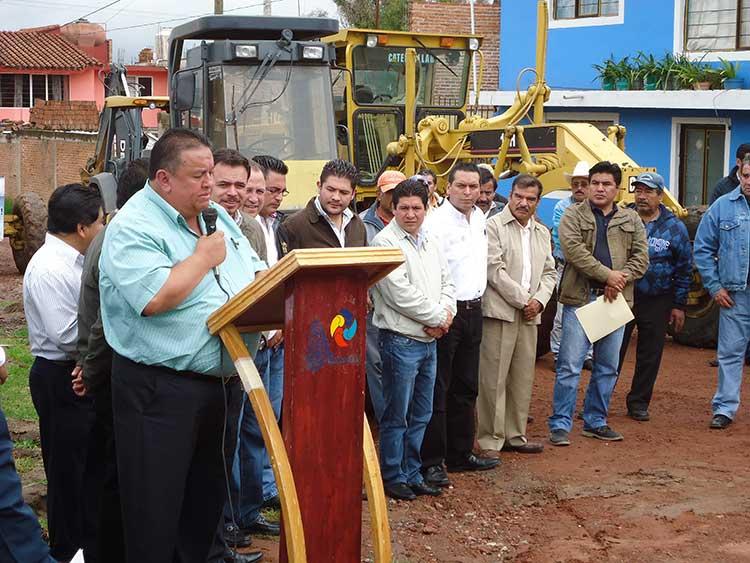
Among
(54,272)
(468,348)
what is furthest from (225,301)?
(468,348)

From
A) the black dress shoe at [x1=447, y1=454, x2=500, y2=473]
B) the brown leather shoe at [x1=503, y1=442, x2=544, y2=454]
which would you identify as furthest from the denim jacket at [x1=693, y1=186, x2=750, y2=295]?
the black dress shoe at [x1=447, y1=454, x2=500, y2=473]

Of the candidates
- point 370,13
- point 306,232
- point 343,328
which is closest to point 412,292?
point 306,232

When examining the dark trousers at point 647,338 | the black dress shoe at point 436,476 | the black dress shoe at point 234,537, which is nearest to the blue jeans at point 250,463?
the black dress shoe at point 234,537

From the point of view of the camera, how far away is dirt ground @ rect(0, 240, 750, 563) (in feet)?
19.8

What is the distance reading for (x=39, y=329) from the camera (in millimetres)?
5383

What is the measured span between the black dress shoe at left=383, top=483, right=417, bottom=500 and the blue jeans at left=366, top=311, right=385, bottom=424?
42cm

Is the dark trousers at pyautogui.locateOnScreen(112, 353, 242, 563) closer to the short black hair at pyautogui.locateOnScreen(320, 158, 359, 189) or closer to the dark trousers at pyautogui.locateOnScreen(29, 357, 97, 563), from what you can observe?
the dark trousers at pyautogui.locateOnScreen(29, 357, 97, 563)

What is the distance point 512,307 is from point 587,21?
41.1 feet

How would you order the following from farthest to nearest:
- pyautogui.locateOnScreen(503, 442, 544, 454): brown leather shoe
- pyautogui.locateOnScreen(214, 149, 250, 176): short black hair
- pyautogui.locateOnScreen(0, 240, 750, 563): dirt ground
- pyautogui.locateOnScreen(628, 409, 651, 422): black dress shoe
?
1. pyautogui.locateOnScreen(628, 409, 651, 422): black dress shoe
2. pyautogui.locateOnScreen(503, 442, 544, 454): brown leather shoe
3. pyautogui.locateOnScreen(0, 240, 750, 563): dirt ground
4. pyautogui.locateOnScreen(214, 149, 250, 176): short black hair

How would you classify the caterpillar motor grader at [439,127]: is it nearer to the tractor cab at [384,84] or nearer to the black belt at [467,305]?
the tractor cab at [384,84]

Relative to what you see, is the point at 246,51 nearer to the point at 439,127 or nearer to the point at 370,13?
the point at 439,127

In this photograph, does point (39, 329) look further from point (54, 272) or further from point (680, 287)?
point (680, 287)

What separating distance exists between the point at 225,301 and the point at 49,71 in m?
44.9

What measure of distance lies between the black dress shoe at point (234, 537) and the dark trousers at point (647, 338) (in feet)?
13.0
